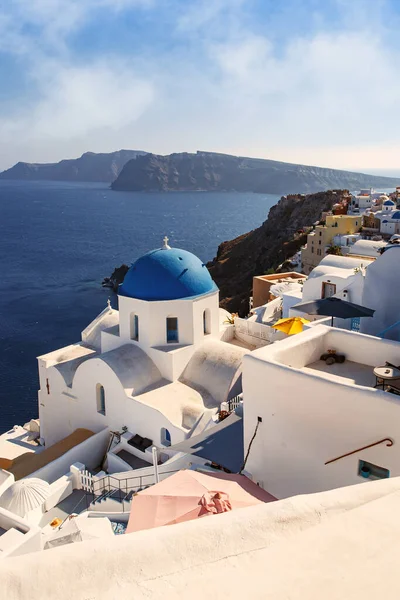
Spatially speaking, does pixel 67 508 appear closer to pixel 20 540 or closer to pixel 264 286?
pixel 20 540

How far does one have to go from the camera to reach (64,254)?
8488cm

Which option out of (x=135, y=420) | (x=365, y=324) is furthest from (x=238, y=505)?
(x=135, y=420)

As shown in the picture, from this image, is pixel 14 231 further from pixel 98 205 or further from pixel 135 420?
pixel 135 420

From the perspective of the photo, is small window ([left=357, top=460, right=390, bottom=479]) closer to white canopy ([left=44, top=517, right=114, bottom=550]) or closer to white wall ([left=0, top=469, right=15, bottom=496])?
white canopy ([left=44, top=517, right=114, bottom=550])

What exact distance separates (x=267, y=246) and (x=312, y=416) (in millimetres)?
68093

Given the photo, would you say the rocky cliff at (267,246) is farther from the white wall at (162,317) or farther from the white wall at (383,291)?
the white wall at (383,291)

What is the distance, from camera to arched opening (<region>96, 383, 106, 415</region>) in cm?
1822

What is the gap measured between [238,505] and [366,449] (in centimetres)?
206

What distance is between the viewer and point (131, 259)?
268 ft

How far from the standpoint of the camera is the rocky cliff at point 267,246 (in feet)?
204

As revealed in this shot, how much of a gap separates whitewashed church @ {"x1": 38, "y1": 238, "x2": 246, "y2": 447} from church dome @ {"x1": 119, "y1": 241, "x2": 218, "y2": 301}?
0.04 m

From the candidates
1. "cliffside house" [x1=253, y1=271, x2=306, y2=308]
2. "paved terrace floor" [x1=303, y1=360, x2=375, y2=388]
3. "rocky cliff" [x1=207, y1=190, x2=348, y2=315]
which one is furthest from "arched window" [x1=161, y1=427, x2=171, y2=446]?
"rocky cliff" [x1=207, y1=190, x2=348, y2=315]

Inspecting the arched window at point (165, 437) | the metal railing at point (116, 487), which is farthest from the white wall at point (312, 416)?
the arched window at point (165, 437)

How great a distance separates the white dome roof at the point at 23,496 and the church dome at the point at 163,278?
712 centimetres
